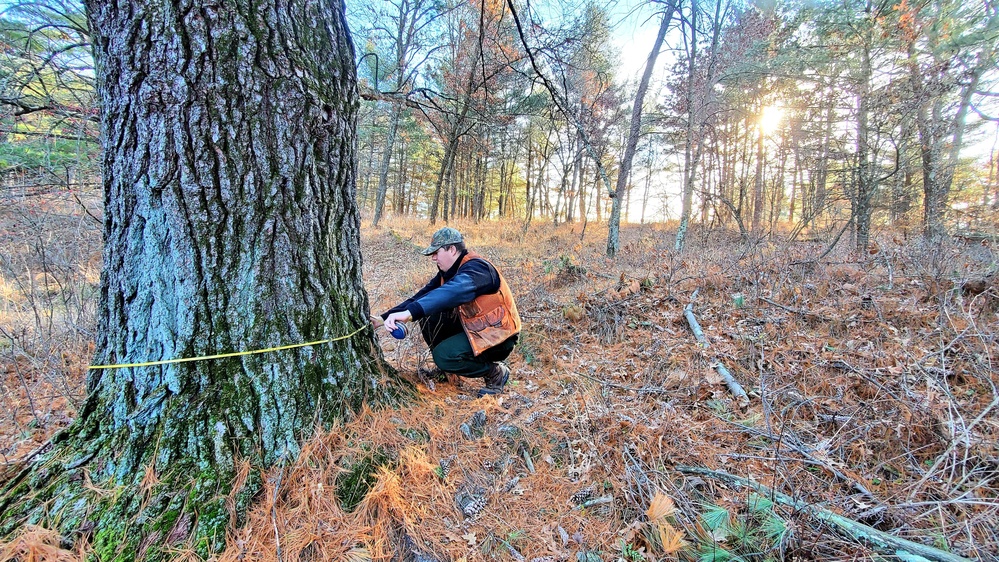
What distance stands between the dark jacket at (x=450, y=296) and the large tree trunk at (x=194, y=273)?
84cm

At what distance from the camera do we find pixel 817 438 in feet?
7.45

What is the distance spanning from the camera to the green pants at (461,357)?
307 cm

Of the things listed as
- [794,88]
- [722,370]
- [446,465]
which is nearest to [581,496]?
[446,465]

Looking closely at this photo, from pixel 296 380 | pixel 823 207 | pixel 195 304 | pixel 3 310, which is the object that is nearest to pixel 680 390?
pixel 296 380

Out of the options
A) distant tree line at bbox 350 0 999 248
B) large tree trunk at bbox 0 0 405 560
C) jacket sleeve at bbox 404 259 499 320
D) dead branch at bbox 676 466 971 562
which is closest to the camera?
dead branch at bbox 676 466 971 562

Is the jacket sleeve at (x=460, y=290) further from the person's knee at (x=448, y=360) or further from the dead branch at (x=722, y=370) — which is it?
the dead branch at (x=722, y=370)

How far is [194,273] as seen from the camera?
1.62m

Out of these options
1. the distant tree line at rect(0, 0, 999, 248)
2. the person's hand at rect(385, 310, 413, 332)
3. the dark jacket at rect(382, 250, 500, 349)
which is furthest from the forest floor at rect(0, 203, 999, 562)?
the distant tree line at rect(0, 0, 999, 248)

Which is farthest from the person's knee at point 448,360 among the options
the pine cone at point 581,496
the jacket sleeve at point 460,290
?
the pine cone at point 581,496

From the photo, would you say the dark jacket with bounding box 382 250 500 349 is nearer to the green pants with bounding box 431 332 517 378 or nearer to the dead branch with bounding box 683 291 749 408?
the green pants with bounding box 431 332 517 378

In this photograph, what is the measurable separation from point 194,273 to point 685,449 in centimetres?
267

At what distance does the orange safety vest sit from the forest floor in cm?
42

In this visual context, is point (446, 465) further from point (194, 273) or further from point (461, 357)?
point (194, 273)

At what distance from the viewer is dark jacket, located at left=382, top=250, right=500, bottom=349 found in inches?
100.0
